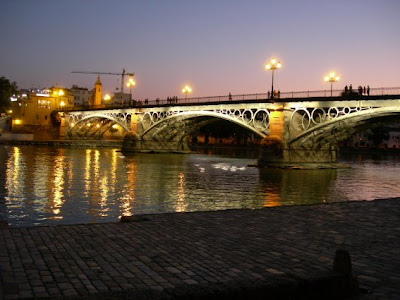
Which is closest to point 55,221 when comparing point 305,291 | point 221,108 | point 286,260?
point 286,260

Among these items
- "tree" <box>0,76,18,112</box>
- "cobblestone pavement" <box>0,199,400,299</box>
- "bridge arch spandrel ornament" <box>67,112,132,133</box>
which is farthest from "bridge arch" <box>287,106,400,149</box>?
"tree" <box>0,76,18,112</box>

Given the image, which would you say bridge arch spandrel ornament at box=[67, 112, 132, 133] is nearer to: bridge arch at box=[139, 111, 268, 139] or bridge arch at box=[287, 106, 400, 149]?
bridge arch at box=[139, 111, 268, 139]

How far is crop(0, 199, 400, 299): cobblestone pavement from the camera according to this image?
19.9 feet

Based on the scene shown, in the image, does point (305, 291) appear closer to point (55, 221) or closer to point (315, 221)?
point (315, 221)

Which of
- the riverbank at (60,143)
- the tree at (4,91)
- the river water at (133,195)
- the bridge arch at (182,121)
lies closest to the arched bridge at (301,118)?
the bridge arch at (182,121)

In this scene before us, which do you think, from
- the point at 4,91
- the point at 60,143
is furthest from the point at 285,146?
the point at 4,91

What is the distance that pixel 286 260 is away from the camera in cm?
770

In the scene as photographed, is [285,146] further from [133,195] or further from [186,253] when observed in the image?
[186,253]

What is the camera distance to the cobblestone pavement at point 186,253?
6.06 m

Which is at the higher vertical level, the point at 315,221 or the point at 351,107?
the point at 351,107

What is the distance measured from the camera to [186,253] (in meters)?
7.93

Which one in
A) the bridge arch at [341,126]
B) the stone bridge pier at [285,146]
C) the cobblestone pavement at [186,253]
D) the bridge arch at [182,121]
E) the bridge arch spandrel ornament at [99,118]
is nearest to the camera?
the cobblestone pavement at [186,253]

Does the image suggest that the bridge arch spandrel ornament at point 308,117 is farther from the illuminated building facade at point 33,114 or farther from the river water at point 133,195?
the illuminated building facade at point 33,114

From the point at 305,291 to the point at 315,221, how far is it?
5811mm
